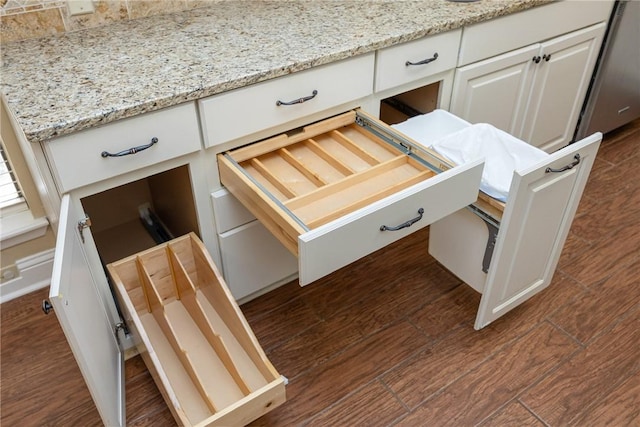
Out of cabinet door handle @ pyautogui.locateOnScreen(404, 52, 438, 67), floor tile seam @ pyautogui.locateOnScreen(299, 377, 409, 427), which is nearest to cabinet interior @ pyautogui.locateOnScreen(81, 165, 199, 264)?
floor tile seam @ pyautogui.locateOnScreen(299, 377, 409, 427)

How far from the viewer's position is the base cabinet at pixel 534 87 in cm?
206

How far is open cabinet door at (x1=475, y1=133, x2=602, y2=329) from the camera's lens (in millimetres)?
1457

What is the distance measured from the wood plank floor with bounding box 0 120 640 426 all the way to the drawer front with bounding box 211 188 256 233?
378 mm

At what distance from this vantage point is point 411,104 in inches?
85.4

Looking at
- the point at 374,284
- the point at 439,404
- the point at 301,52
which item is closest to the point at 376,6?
the point at 301,52

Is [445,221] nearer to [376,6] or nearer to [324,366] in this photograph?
[324,366]

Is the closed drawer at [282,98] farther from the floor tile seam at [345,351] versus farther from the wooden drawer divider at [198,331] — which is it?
the floor tile seam at [345,351]

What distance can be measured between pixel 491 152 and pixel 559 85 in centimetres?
91

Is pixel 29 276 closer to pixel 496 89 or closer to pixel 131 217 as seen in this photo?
pixel 131 217

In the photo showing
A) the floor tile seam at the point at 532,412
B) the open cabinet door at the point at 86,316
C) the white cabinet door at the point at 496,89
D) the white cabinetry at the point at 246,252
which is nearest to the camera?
the open cabinet door at the point at 86,316

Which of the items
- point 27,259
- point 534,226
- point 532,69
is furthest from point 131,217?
point 532,69

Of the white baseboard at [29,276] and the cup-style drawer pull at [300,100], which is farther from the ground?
the cup-style drawer pull at [300,100]

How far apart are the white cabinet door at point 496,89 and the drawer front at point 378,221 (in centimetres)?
70

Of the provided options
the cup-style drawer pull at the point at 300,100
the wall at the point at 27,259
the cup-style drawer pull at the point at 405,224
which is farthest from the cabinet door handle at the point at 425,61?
the wall at the point at 27,259
